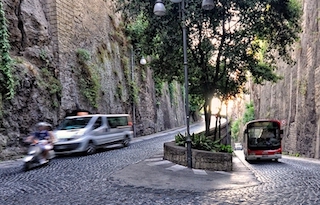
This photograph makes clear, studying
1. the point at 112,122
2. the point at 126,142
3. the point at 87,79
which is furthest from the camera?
the point at 87,79

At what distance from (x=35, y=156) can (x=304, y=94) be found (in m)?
18.7

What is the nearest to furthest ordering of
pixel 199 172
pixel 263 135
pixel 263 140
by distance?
1. pixel 199 172
2. pixel 263 140
3. pixel 263 135

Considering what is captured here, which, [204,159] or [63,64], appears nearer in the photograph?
[204,159]

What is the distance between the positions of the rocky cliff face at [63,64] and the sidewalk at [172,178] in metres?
6.17

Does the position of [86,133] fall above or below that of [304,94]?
below

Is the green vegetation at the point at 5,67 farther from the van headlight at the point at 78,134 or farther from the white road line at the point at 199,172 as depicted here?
the white road line at the point at 199,172

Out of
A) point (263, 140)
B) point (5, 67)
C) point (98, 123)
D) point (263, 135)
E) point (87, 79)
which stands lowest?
point (263, 140)

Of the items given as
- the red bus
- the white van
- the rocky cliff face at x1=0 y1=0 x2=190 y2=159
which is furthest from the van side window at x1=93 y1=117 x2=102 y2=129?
the red bus

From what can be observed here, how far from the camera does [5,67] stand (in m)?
12.6

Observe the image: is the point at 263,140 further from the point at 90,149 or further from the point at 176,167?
the point at 90,149

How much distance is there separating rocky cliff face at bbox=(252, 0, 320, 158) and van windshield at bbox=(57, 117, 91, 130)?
1353 cm

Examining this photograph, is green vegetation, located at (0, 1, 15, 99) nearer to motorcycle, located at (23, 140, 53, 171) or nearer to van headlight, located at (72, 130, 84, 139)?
van headlight, located at (72, 130, 84, 139)

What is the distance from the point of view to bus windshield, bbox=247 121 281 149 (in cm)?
1802

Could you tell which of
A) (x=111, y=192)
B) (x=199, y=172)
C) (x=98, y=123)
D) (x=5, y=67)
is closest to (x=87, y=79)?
(x=98, y=123)
